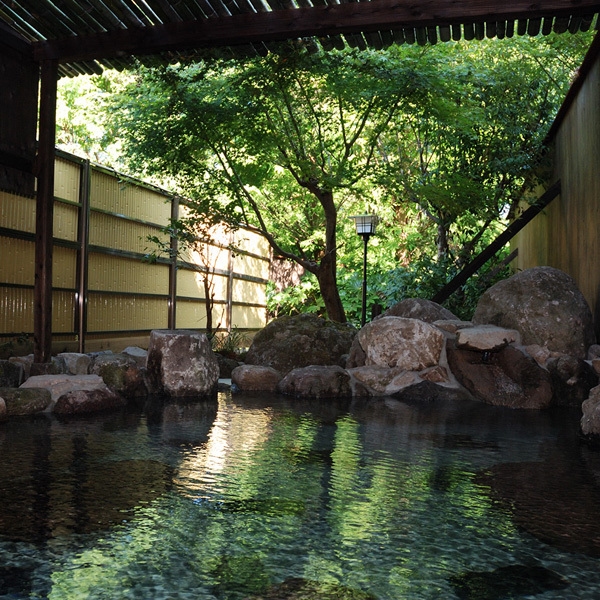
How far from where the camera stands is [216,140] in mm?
10383

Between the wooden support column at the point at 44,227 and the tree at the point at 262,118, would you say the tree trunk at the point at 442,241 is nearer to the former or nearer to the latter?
the tree at the point at 262,118

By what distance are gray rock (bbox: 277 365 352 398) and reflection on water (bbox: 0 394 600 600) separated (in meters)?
2.11

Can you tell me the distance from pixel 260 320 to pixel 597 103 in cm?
996

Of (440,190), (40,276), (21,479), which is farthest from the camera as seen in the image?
(440,190)

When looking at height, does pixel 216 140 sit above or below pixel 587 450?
above

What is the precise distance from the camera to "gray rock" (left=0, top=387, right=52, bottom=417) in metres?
5.80

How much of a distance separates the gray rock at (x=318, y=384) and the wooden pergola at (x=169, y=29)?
2526mm

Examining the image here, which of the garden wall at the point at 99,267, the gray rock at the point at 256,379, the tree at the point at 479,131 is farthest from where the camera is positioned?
the tree at the point at 479,131

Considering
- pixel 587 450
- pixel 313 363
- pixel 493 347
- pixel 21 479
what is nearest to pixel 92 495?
pixel 21 479

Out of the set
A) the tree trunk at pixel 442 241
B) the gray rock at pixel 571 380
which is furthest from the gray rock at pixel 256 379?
the tree trunk at pixel 442 241

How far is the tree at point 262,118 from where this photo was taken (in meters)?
9.77

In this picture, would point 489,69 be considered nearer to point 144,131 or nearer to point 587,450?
point 144,131

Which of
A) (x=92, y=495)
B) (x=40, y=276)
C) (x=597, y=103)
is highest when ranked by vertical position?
(x=597, y=103)

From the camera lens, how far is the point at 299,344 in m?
9.13
